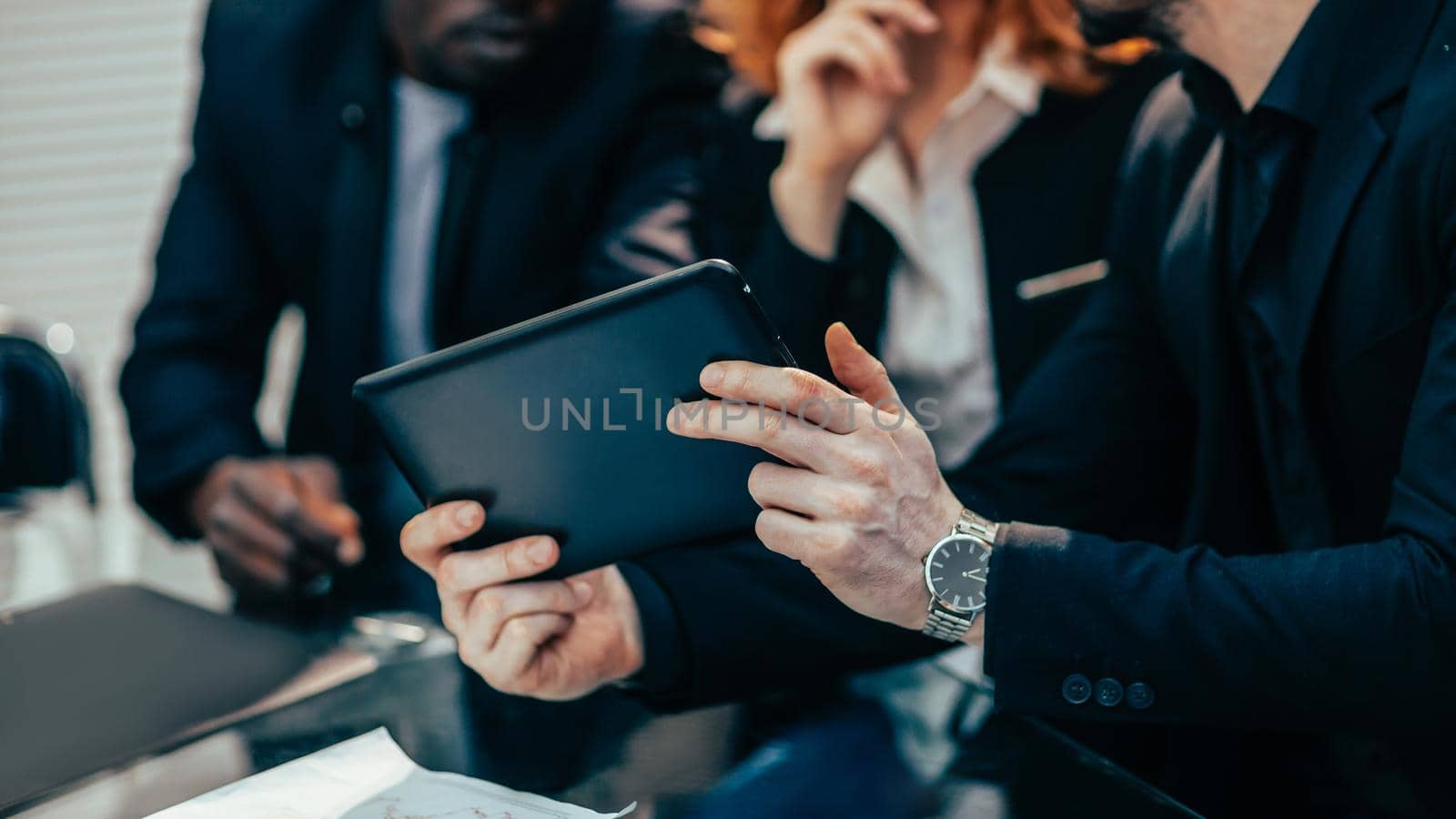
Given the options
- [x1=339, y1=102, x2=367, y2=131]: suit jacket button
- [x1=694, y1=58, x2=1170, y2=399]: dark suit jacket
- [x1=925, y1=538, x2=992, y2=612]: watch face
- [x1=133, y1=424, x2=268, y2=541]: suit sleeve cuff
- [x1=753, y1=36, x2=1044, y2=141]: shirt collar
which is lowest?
[x1=133, y1=424, x2=268, y2=541]: suit sleeve cuff

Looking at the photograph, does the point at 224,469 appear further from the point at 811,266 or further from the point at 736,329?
the point at 736,329

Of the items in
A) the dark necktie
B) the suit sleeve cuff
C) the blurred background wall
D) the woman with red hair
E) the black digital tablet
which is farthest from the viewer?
the blurred background wall

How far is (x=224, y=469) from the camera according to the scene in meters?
1.61

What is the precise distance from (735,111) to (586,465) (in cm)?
104

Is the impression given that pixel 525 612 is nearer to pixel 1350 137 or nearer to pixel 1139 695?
pixel 1139 695

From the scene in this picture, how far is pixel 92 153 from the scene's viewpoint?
3113 mm

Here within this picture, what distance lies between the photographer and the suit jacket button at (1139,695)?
828 millimetres

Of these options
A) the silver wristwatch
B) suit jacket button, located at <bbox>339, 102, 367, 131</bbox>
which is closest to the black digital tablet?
the silver wristwatch

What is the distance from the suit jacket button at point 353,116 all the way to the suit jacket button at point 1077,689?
1.36 meters

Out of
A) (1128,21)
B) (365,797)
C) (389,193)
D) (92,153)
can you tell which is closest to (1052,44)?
(1128,21)

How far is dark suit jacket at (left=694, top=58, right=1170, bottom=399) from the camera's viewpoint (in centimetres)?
154

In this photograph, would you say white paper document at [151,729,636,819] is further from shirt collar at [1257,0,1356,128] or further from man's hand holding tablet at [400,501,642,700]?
shirt collar at [1257,0,1356,128]

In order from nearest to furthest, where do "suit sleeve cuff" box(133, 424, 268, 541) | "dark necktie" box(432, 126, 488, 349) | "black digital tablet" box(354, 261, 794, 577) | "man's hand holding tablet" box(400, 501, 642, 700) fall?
"black digital tablet" box(354, 261, 794, 577) → "man's hand holding tablet" box(400, 501, 642, 700) → "suit sleeve cuff" box(133, 424, 268, 541) → "dark necktie" box(432, 126, 488, 349)

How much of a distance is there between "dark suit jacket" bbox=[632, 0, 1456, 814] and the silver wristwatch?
1cm
